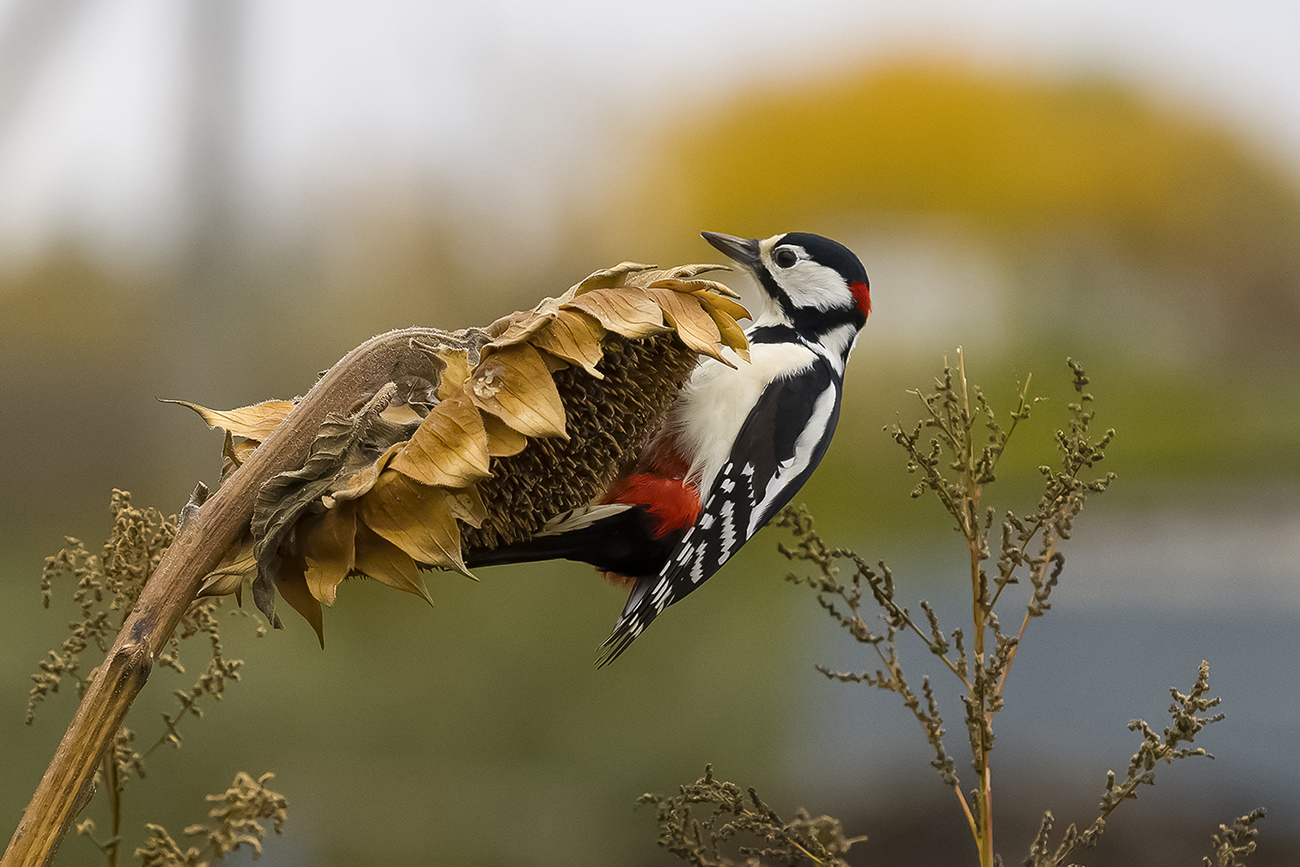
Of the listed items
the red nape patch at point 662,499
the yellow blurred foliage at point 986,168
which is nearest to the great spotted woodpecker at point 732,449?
the red nape patch at point 662,499

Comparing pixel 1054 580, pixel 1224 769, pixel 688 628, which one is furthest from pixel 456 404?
pixel 1224 769

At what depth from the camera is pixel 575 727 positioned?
1.16 meters

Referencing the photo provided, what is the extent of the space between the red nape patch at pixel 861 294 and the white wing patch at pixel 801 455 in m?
0.07


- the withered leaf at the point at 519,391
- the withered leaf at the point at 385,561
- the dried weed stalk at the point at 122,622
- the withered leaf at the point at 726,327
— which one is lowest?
the dried weed stalk at the point at 122,622

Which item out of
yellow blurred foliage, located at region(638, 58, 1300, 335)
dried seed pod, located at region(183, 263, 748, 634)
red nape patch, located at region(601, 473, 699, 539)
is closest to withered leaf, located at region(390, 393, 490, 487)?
dried seed pod, located at region(183, 263, 748, 634)

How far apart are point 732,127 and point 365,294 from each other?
45cm

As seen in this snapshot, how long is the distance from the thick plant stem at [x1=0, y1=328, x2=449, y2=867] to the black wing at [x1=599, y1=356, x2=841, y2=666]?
15 centimetres

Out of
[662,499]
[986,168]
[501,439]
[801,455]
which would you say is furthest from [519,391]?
[986,168]

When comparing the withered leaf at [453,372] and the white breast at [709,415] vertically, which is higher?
the withered leaf at [453,372]

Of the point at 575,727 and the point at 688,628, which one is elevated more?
the point at 688,628

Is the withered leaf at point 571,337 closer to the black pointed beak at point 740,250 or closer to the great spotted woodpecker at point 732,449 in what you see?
the great spotted woodpecker at point 732,449

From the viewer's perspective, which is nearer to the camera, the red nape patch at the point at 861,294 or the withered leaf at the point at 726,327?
the withered leaf at the point at 726,327

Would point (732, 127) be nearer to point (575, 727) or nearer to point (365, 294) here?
point (365, 294)

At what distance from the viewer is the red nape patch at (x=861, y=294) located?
1.71ft
